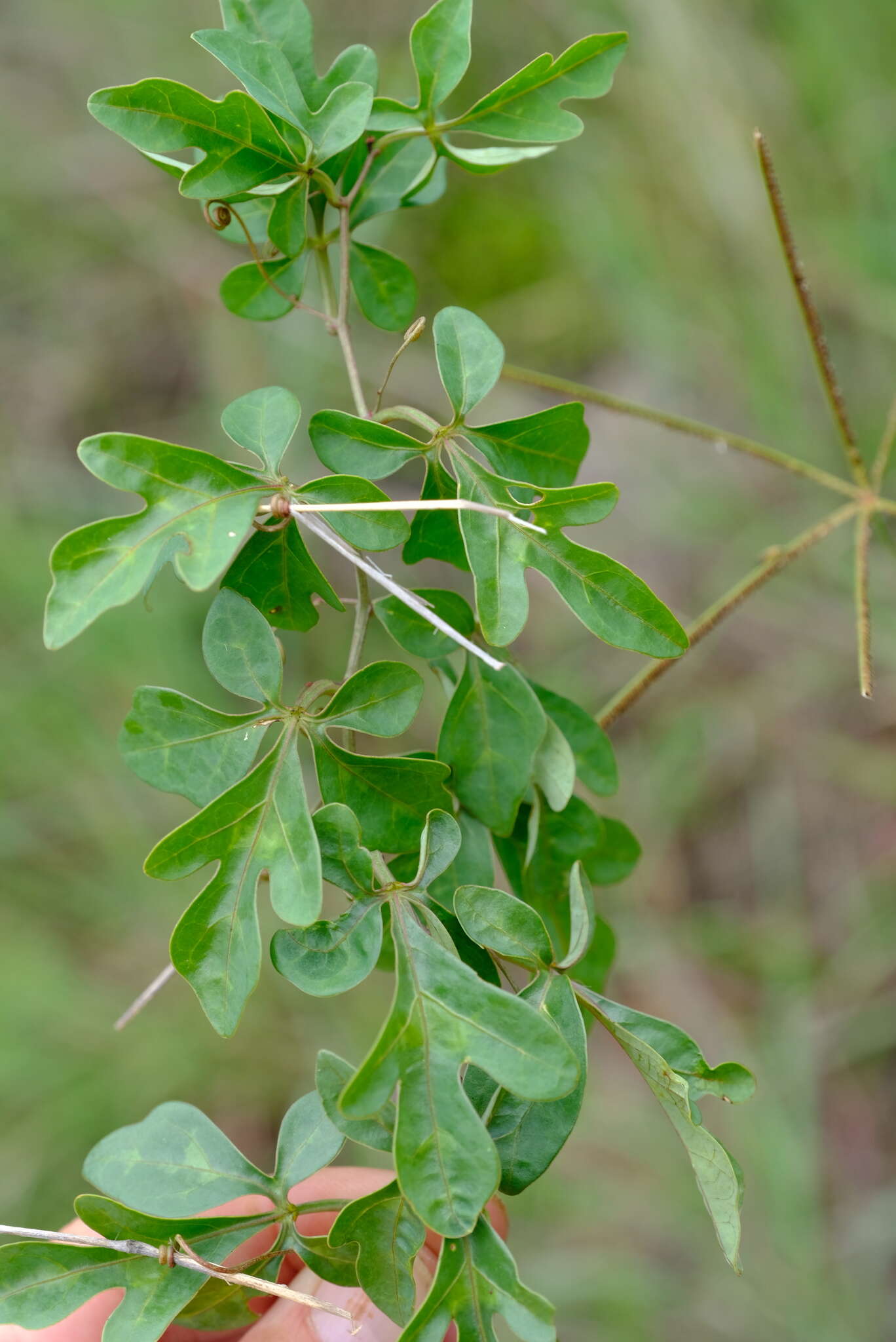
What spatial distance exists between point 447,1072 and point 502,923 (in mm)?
116

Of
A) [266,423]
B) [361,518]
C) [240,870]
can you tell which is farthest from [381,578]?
[240,870]

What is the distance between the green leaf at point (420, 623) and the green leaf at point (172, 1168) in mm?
472

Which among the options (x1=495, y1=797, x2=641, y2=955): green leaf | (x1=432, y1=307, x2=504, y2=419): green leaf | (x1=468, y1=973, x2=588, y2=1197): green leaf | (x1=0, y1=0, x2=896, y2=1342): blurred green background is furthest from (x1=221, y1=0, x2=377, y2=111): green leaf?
(x1=0, y1=0, x2=896, y2=1342): blurred green background

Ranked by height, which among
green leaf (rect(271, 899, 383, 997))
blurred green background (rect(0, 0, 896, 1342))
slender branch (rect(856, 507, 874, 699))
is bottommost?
blurred green background (rect(0, 0, 896, 1342))

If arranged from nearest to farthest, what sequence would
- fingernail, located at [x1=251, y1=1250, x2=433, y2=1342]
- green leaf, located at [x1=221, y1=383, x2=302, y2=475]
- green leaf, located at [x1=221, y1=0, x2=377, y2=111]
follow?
green leaf, located at [x1=221, y1=383, x2=302, y2=475]
green leaf, located at [x1=221, y1=0, x2=377, y2=111]
fingernail, located at [x1=251, y1=1250, x2=433, y2=1342]

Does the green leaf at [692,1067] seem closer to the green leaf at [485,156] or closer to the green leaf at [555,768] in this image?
the green leaf at [555,768]

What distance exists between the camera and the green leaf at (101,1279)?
2.76 feet

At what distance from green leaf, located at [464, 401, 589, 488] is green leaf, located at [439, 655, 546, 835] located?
0.18 m

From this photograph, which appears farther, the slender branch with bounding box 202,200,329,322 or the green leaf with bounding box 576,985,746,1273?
the slender branch with bounding box 202,200,329,322

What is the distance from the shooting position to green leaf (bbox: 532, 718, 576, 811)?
916mm

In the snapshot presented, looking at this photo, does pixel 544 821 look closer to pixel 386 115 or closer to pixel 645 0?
pixel 386 115

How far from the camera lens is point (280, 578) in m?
0.85

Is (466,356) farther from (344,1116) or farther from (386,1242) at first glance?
(386,1242)

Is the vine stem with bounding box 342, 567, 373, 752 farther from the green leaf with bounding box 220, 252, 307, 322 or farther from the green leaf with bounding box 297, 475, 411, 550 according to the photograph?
the green leaf with bounding box 220, 252, 307, 322
